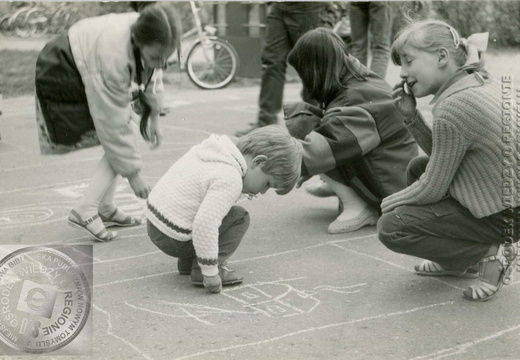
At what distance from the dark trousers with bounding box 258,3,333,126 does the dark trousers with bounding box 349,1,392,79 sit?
488mm

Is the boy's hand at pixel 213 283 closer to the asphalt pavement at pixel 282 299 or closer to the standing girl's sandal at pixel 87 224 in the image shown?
the asphalt pavement at pixel 282 299

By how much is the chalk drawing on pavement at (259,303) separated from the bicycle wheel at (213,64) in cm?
519

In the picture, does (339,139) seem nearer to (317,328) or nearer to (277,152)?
(277,152)

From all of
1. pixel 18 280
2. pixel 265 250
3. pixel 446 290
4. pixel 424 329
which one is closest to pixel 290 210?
pixel 265 250

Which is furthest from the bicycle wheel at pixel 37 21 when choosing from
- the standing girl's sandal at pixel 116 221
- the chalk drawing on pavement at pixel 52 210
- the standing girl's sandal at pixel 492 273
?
the standing girl's sandal at pixel 492 273

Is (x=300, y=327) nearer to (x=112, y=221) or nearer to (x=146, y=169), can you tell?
(x=112, y=221)

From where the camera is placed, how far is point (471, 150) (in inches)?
112

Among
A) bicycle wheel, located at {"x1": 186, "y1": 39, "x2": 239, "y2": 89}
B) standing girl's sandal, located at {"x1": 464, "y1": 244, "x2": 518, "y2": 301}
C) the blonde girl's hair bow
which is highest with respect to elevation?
the blonde girl's hair bow

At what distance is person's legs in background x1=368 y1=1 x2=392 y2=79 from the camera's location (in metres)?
6.03

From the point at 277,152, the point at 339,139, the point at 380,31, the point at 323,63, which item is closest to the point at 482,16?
the point at 380,31

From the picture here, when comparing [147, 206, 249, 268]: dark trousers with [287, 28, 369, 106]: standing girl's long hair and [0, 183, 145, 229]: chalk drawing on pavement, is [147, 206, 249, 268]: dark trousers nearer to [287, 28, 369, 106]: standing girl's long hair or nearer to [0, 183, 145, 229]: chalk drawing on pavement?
[287, 28, 369, 106]: standing girl's long hair

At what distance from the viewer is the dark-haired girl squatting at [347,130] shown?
3.73 metres

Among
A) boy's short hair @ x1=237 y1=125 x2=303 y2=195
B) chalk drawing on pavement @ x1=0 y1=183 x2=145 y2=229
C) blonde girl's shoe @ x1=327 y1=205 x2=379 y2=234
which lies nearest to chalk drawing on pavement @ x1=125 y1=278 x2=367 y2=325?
boy's short hair @ x1=237 y1=125 x2=303 y2=195

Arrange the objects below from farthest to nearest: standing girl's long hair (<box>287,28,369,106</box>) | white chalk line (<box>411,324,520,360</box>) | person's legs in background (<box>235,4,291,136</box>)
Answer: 1. person's legs in background (<box>235,4,291,136</box>)
2. standing girl's long hair (<box>287,28,369,106</box>)
3. white chalk line (<box>411,324,520,360</box>)
